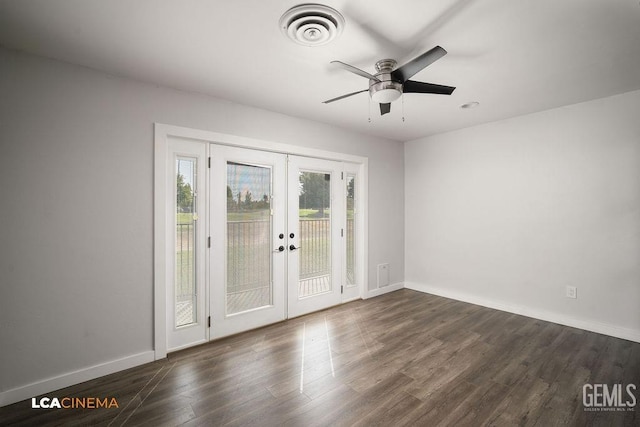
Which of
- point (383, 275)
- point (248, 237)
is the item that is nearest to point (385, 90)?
point (248, 237)

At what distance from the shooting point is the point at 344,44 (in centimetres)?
204

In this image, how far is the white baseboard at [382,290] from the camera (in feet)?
14.3

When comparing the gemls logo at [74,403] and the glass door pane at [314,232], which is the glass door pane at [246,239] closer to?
the glass door pane at [314,232]

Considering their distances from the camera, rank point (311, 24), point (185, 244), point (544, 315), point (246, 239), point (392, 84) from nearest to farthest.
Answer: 1. point (311, 24)
2. point (392, 84)
3. point (185, 244)
4. point (246, 239)
5. point (544, 315)

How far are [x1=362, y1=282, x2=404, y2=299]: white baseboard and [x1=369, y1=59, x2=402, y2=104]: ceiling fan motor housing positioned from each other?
3060mm

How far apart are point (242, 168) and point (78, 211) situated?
152 centimetres

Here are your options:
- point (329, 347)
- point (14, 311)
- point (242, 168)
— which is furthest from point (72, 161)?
point (329, 347)

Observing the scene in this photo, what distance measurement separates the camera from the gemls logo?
1962mm

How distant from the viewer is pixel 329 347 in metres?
2.79

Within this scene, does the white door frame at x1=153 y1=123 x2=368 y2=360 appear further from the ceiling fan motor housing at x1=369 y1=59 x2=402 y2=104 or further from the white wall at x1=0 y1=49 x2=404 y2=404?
the ceiling fan motor housing at x1=369 y1=59 x2=402 y2=104
